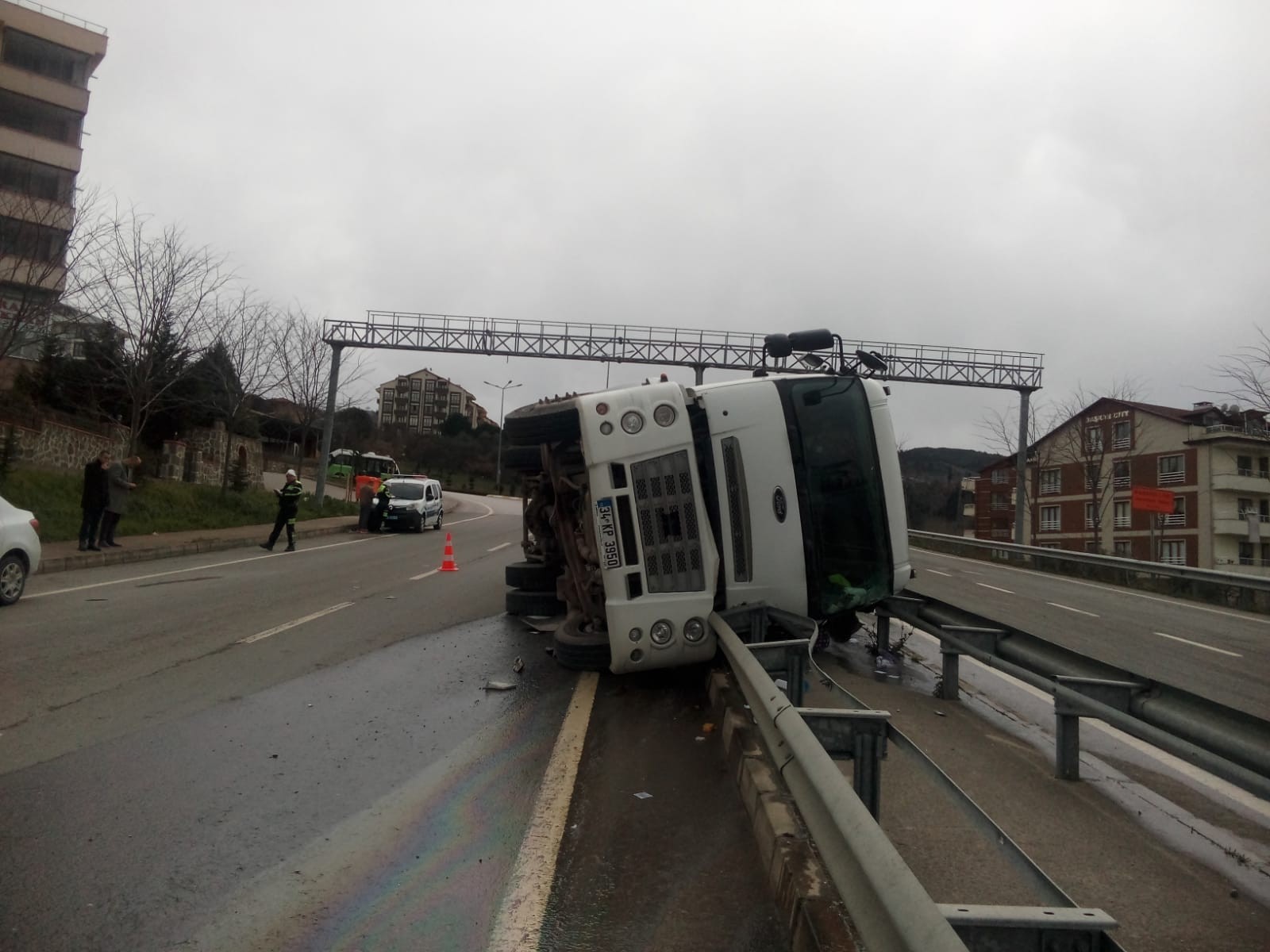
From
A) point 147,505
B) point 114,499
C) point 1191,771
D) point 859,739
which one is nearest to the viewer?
point 859,739

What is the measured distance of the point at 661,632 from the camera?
6.42 metres

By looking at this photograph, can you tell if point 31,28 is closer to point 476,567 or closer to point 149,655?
point 476,567

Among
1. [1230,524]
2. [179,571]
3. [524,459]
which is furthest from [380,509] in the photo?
[1230,524]

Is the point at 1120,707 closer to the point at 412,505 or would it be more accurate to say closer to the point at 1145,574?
the point at 1145,574

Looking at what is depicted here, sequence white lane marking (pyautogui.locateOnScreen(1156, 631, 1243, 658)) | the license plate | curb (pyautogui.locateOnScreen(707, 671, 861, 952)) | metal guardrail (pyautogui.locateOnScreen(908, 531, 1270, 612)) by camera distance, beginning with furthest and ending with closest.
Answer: metal guardrail (pyautogui.locateOnScreen(908, 531, 1270, 612)) → white lane marking (pyautogui.locateOnScreen(1156, 631, 1243, 658)) → the license plate → curb (pyautogui.locateOnScreen(707, 671, 861, 952))

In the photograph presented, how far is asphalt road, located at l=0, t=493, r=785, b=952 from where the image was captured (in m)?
3.34

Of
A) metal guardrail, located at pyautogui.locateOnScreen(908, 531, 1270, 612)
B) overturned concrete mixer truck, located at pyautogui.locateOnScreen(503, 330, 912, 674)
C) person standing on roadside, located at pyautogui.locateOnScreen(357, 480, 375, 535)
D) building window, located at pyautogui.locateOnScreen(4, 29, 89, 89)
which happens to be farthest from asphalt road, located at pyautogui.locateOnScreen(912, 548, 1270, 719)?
building window, located at pyautogui.locateOnScreen(4, 29, 89, 89)

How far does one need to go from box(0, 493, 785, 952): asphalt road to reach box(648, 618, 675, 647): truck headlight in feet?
1.89

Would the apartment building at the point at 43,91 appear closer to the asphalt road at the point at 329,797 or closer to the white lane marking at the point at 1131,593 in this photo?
the asphalt road at the point at 329,797

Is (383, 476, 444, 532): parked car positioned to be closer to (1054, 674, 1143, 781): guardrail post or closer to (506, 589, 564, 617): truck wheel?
(506, 589, 564, 617): truck wheel

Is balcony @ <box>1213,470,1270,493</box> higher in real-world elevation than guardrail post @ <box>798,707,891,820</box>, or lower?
higher

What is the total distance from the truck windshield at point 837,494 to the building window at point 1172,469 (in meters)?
44.1

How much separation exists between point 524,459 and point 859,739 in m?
6.49

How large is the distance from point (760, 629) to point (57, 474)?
22520 millimetres
